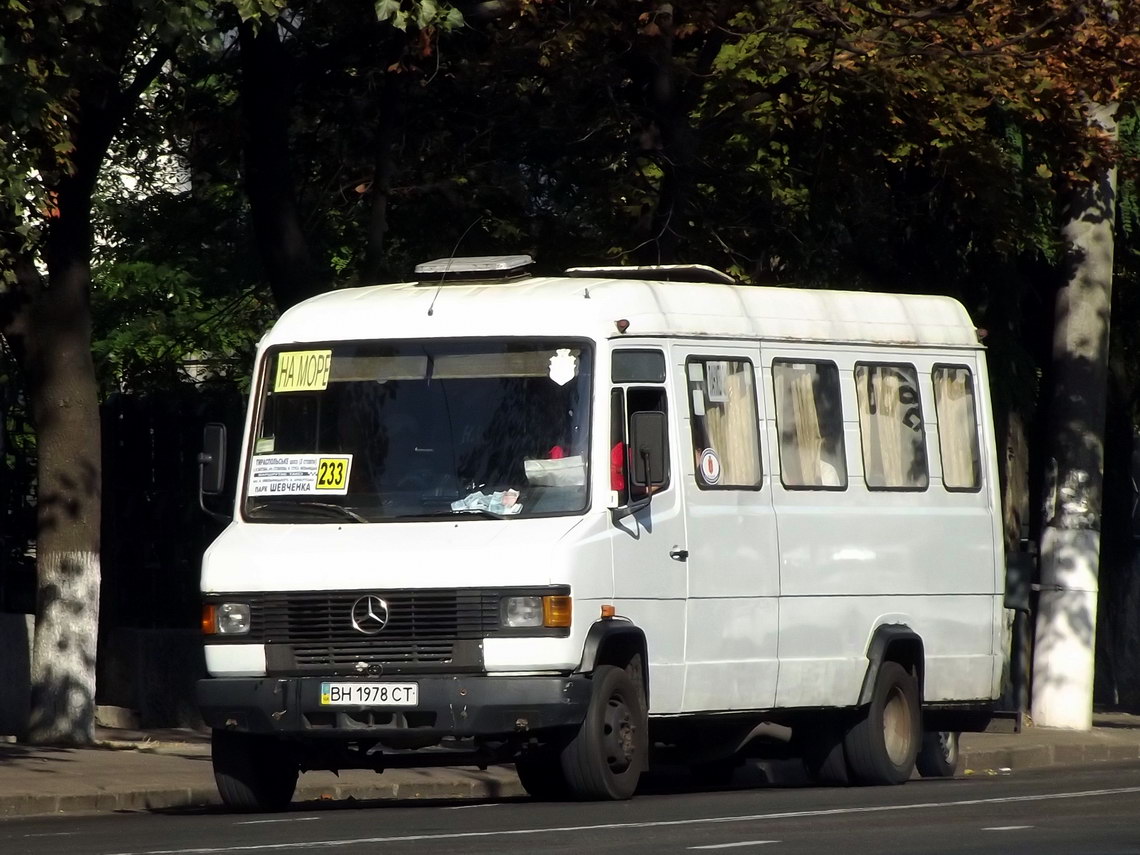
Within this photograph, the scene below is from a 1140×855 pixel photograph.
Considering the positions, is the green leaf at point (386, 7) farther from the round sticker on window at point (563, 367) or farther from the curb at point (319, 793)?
the curb at point (319, 793)

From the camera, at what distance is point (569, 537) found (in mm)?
12188

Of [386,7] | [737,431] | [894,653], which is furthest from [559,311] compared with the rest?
[894,653]

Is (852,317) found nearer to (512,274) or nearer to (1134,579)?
(512,274)

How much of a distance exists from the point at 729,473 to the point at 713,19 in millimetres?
5461

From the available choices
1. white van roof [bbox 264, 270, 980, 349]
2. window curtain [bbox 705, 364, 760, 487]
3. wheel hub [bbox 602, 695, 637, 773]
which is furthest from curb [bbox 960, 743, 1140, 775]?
wheel hub [bbox 602, 695, 637, 773]

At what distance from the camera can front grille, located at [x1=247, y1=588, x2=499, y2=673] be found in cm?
1209

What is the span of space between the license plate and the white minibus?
0.01 meters

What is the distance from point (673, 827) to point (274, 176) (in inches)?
332

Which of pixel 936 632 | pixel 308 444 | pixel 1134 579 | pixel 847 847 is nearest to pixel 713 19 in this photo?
pixel 936 632

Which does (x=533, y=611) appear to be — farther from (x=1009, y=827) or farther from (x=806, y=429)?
(x=806, y=429)

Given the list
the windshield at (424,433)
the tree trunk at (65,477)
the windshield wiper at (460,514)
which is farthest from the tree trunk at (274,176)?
the windshield wiper at (460,514)

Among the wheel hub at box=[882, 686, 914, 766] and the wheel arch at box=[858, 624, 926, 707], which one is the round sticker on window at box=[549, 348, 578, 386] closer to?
the wheel arch at box=[858, 624, 926, 707]

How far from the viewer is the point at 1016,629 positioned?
808 inches

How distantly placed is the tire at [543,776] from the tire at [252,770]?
123cm
